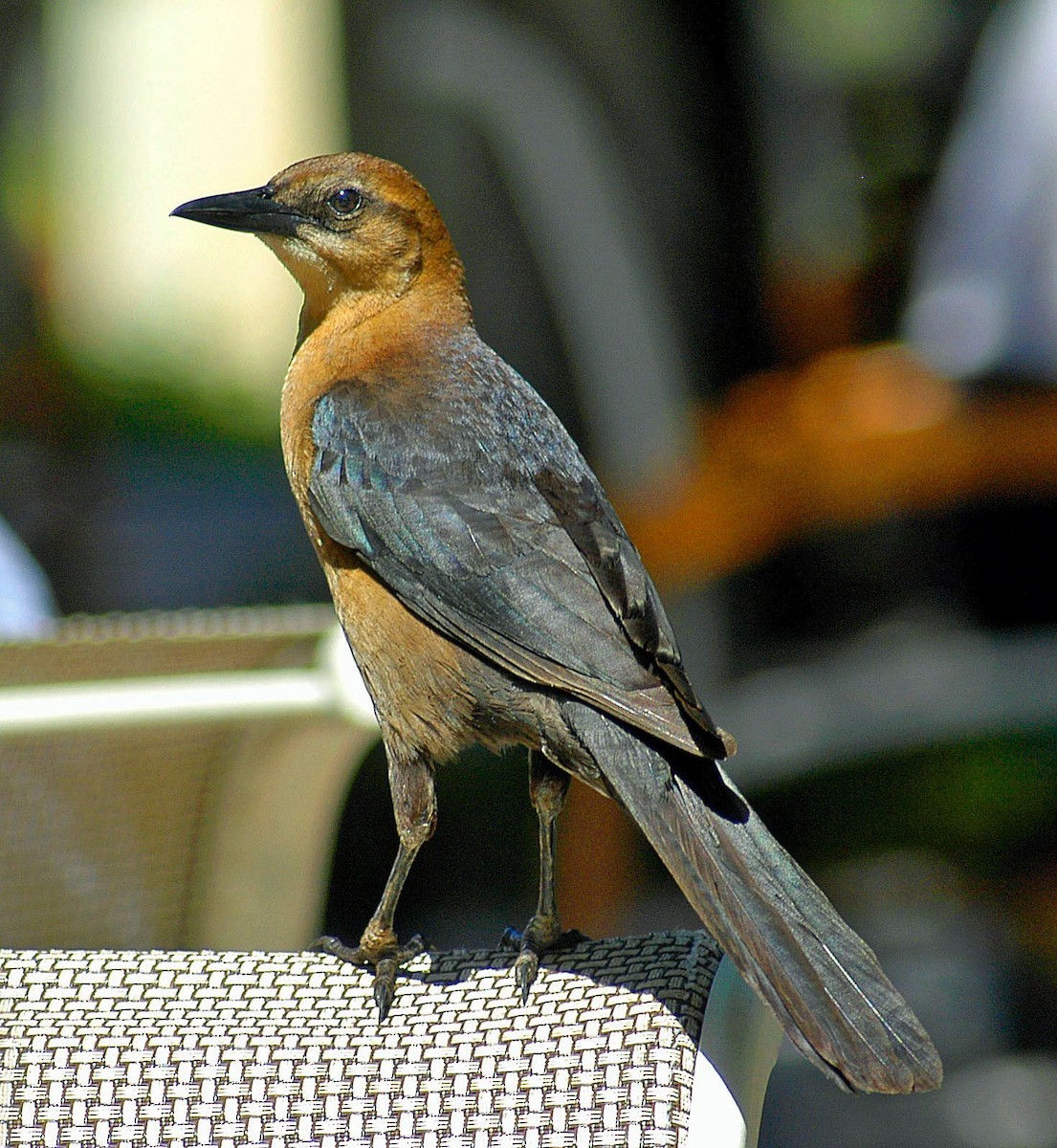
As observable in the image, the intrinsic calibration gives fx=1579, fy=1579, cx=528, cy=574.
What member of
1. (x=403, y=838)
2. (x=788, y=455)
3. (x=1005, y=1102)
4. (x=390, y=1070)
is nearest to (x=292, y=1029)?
(x=390, y=1070)

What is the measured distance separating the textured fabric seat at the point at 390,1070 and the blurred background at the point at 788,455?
215 cm

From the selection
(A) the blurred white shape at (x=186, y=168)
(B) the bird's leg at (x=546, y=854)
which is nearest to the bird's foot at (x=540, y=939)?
(B) the bird's leg at (x=546, y=854)

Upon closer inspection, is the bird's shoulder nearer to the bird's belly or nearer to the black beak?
the bird's belly

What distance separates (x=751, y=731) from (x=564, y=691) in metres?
2.71

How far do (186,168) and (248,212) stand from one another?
4.53m

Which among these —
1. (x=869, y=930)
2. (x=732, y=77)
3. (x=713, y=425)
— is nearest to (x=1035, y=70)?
(x=732, y=77)

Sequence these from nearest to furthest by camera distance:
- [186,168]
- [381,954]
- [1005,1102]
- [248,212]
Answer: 1. [381,954]
2. [248,212]
3. [1005,1102]
4. [186,168]

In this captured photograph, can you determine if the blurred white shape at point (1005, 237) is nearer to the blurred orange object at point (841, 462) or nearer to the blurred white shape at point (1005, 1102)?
the blurred orange object at point (841, 462)

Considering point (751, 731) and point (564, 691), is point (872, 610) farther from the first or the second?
point (564, 691)

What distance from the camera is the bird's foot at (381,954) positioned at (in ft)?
5.68

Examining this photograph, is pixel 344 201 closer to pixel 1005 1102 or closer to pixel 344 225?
pixel 344 225

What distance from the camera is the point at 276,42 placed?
664 cm

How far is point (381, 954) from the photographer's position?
203 centimetres

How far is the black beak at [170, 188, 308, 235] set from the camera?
2410 millimetres
